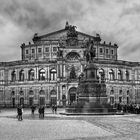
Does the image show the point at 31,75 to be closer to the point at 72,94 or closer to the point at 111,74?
the point at 72,94

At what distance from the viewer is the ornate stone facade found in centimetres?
8456

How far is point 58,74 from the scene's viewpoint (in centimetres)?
8419

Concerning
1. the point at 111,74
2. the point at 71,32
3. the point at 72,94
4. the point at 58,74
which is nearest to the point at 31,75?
the point at 58,74

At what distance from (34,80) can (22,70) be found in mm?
5389

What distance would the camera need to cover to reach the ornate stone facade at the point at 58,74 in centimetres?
8456

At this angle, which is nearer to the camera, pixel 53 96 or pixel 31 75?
pixel 53 96

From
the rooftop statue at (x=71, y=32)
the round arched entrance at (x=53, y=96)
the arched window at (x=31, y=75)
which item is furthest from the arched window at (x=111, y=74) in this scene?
the arched window at (x=31, y=75)

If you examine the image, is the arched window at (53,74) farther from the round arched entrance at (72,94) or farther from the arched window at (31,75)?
the round arched entrance at (72,94)

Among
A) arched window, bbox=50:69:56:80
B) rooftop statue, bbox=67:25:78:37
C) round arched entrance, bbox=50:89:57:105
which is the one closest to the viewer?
round arched entrance, bbox=50:89:57:105

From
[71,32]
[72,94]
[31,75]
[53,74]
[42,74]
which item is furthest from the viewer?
[71,32]

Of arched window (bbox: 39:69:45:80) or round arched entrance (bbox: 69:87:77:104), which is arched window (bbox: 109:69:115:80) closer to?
round arched entrance (bbox: 69:87:77:104)

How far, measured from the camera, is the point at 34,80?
8694 cm

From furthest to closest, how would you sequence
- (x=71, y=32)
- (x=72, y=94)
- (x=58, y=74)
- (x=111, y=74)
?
(x=71, y=32)
(x=111, y=74)
(x=58, y=74)
(x=72, y=94)

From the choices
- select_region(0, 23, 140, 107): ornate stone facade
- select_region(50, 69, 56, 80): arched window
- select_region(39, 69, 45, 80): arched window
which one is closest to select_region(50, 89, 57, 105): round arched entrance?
select_region(0, 23, 140, 107): ornate stone facade
